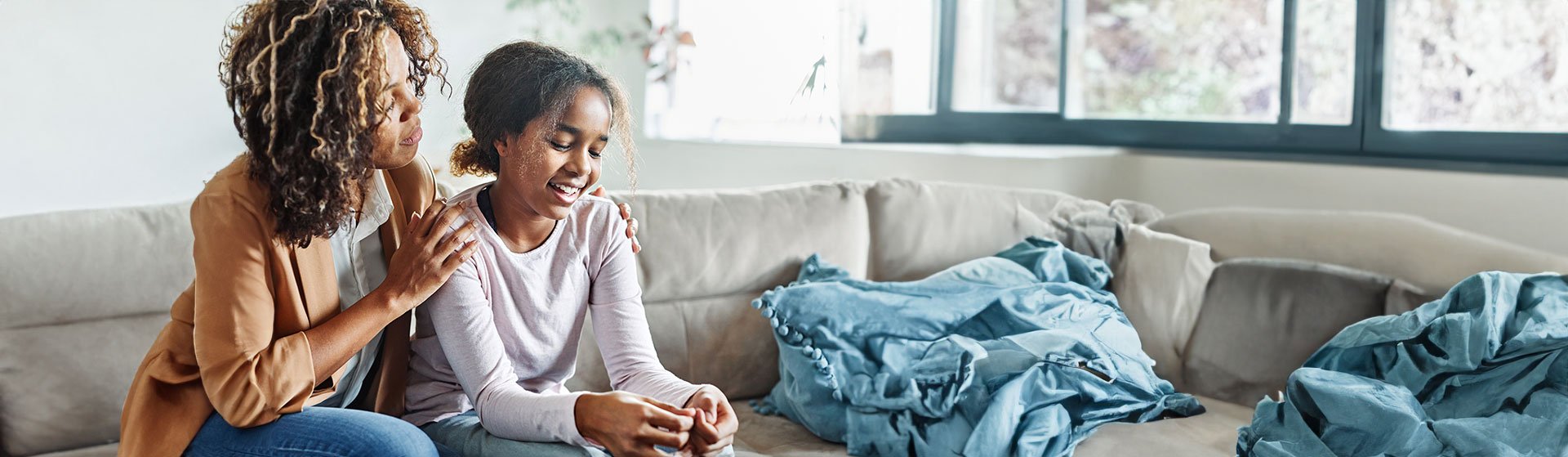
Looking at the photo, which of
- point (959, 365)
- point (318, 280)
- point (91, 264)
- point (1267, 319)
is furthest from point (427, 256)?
point (1267, 319)

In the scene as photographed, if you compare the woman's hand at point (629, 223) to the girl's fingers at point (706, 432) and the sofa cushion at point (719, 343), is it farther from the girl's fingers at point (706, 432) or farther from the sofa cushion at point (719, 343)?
the sofa cushion at point (719, 343)

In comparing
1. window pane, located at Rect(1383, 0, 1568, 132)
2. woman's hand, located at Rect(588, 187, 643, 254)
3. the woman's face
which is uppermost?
window pane, located at Rect(1383, 0, 1568, 132)

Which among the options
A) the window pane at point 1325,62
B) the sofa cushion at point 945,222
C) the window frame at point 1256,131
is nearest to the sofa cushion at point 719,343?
the sofa cushion at point 945,222

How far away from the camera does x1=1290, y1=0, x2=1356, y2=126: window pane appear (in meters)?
2.48

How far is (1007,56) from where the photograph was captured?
10.7ft

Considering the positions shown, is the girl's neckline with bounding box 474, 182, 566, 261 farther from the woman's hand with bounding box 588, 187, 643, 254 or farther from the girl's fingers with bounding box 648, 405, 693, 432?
the girl's fingers with bounding box 648, 405, 693, 432

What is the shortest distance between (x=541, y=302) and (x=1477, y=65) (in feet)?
6.50

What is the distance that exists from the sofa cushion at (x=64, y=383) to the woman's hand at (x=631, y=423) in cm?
84

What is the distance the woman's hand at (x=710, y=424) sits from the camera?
114cm

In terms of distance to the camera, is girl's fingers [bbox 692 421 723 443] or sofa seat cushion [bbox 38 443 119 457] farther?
sofa seat cushion [bbox 38 443 119 457]

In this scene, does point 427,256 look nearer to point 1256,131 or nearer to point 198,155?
point 1256,131

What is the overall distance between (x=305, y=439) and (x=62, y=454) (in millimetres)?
712

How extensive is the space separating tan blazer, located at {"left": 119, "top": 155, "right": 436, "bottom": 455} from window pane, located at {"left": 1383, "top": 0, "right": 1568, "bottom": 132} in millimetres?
2170

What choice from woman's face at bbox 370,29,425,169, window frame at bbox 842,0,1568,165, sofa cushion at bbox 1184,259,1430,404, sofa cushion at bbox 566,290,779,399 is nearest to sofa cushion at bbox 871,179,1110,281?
sofa cushion at bbox 566,290,779,399
